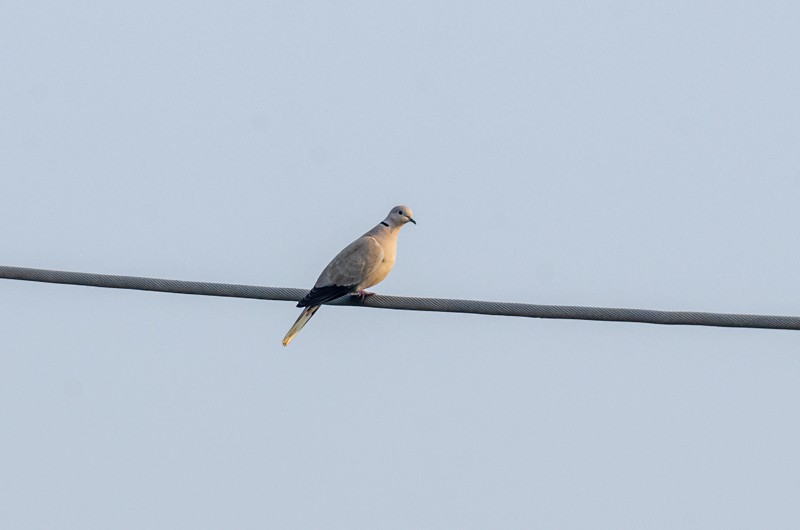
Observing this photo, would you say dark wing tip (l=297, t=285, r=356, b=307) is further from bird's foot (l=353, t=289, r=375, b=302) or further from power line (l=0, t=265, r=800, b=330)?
power line (l=0, t=265, r=800, b=330)

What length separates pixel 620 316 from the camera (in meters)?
8.20

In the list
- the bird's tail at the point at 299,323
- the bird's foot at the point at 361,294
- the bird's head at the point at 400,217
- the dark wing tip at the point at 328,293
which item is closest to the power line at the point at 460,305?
the bird's foot at the point at 361,294

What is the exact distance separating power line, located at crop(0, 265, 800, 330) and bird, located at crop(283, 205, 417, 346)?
2.07 metres

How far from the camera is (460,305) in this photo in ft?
27.8

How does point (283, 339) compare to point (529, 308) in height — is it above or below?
below

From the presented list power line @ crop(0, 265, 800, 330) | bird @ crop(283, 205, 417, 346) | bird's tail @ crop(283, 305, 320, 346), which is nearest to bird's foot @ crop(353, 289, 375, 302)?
bird @ crop(283, 205, 417, 346)

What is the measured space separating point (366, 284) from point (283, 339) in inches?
27.3

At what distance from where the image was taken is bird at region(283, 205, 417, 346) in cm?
1105

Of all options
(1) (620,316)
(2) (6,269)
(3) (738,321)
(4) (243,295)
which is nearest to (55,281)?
(2) (6,269)

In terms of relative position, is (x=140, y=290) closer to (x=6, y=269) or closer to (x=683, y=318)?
(x=6, y=269)

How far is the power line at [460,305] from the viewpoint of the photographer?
8086 mm

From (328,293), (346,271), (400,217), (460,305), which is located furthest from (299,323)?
(460,305)

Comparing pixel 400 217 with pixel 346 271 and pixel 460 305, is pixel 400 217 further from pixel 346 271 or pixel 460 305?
pixel 460 305

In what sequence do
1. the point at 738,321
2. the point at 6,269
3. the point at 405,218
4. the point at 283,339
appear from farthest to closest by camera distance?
the point at 405,218
the point at 283,339
the point at 6,269
the point at 738,321
